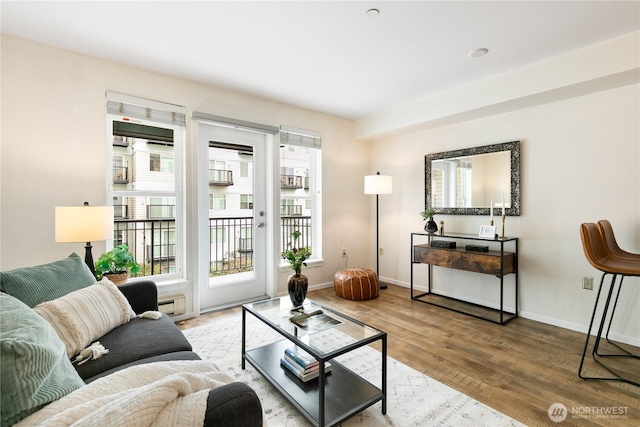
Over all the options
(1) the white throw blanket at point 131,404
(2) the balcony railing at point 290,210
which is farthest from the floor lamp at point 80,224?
(2) the balcony railing at point 290,210

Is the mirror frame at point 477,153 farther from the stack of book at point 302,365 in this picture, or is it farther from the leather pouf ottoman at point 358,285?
the stack of book at point 302,365

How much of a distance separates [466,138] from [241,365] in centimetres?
336

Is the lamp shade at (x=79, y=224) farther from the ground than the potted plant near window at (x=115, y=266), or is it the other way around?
the lamp shade at (x=79, y=224)

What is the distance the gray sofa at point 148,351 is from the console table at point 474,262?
2.73 m

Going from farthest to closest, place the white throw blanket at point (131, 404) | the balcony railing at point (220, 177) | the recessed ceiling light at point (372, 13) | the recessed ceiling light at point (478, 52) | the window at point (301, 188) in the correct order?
the window at point (301, 188) < the balcony railing at point (220, 177) < the recessed ceiling light at point (478, 52) < the recessed ceiling light at point (372, 13) < the white throw blanket at point (131, 404)

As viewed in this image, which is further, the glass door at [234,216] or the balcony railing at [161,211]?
the glass door at [234,216]

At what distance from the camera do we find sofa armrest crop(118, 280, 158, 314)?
6.58ft

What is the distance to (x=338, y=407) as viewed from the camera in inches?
62.4

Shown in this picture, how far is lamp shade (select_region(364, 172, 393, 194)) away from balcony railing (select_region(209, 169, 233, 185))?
5.83 feet

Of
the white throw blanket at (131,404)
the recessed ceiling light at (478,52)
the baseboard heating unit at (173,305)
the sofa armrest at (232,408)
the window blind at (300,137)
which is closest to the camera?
the white throw blanket at (131,404)

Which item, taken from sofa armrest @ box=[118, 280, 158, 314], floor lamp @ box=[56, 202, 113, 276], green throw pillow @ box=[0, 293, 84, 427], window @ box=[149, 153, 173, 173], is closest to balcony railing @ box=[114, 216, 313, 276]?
window @ box=[149, 153, 173, 173]

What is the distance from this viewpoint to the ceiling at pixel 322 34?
78.6 inches

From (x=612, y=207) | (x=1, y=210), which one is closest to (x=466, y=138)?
(x=612, y=207)

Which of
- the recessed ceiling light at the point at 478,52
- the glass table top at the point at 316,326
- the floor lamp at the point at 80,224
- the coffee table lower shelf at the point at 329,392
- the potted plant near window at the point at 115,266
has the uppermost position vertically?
Result: the recessed ceiling light at the point at 478,52
